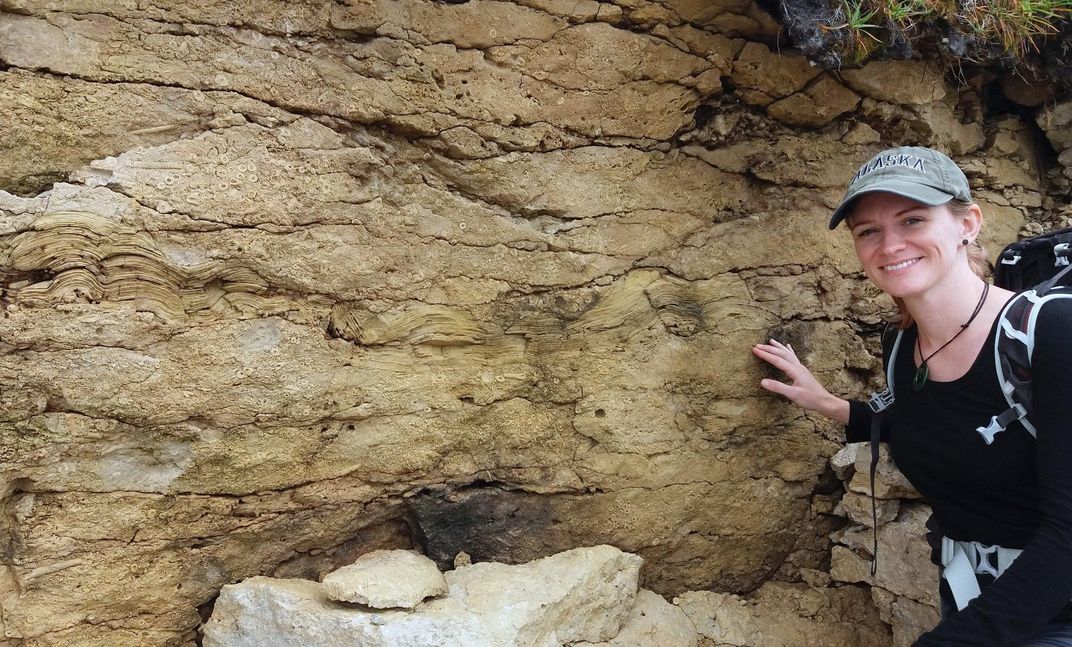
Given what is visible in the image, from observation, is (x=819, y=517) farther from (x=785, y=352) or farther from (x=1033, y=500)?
(x=1033, y=500)

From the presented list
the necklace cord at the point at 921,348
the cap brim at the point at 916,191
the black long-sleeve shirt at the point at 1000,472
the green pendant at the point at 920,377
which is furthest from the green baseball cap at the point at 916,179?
the green pendant at the point at 920,377

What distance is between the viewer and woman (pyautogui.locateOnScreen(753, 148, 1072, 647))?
2.14m

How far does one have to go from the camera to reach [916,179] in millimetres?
2391

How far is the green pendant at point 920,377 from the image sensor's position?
258cm

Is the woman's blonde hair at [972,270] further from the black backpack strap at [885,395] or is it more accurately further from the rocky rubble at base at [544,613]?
the rocky rubble at base at [544,613]

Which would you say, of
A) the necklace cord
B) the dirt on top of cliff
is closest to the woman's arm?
the necklace cord

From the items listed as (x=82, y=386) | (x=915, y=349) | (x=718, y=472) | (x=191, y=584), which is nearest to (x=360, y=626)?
(x=191, y=584)

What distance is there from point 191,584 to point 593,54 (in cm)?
Answer: 268

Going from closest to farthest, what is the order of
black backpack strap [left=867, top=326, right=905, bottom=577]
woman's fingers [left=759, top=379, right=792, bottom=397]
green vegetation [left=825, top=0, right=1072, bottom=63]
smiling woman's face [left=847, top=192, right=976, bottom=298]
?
smiling woman's face [left=847, top=192, right=976, bottom=298]
black backpack strap [left=867, top=326, right=905, bottom=577]
green vegetation [left=825, top=0, right=1072, bottom=63]
woman's fingers [left=759, top=379, right=792, bottom=397]

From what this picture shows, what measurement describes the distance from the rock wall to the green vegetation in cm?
29

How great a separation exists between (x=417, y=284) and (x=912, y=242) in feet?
5.92

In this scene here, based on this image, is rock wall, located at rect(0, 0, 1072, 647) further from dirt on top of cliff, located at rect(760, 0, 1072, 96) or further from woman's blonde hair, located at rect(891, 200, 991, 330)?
woman's blonde hair, located at rect(891, 200, 991, 330)

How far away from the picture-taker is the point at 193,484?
2928 mm

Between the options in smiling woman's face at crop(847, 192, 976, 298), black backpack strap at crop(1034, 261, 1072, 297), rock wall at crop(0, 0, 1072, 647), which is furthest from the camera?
rock wall at crop(0, 0, 1072, 647)
